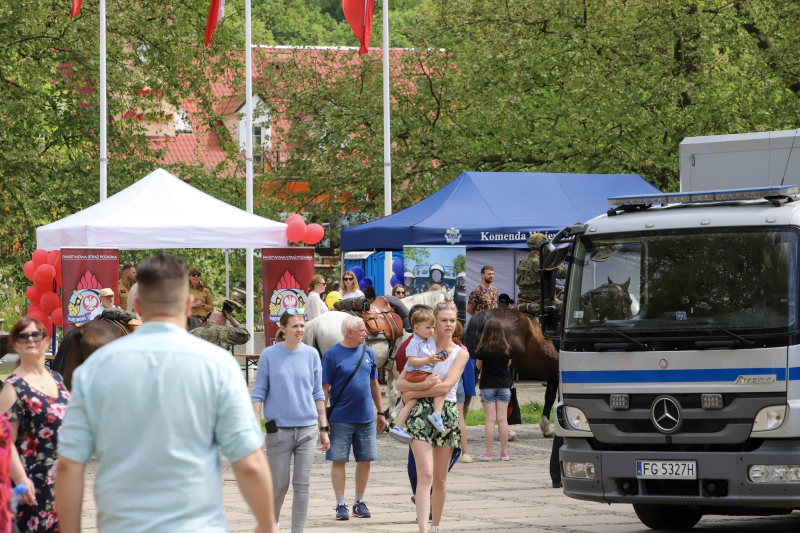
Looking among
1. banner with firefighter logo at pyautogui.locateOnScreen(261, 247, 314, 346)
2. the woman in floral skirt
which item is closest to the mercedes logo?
the woman in floral skirt

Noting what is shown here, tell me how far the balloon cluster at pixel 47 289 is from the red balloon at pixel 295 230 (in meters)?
3.84

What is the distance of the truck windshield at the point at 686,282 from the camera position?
27.3 ft

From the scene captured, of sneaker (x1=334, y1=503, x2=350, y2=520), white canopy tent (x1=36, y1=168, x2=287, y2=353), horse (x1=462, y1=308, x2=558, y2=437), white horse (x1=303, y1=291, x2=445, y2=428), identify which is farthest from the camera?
white canopy tent (x1=36, y1=168, x2=287, y2=353)

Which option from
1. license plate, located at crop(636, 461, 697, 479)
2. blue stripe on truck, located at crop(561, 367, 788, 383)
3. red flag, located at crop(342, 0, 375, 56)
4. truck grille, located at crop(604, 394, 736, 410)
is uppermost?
red flag, located at crop(342, 0, 375, 56)

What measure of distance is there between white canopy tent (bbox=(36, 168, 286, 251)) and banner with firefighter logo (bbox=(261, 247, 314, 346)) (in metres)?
0.36

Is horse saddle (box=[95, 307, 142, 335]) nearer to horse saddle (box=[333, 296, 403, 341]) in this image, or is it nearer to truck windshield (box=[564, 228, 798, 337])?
horse saddle (box=[333, 296, 403, 341])

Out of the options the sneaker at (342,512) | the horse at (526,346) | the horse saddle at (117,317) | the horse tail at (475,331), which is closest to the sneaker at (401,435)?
the sneaker at (342,512)

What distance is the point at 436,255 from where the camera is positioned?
1931 centimetres

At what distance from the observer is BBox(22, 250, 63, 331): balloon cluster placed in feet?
61.8

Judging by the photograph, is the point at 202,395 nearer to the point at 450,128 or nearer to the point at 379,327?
the point at 379,327

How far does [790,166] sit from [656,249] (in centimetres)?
204

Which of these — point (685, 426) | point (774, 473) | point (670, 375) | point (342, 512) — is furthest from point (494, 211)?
point (774, 473)

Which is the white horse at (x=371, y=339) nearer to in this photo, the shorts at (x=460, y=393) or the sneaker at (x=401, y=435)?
the shorts at (x=460, y=393)

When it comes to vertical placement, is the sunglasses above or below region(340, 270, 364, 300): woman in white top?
above
